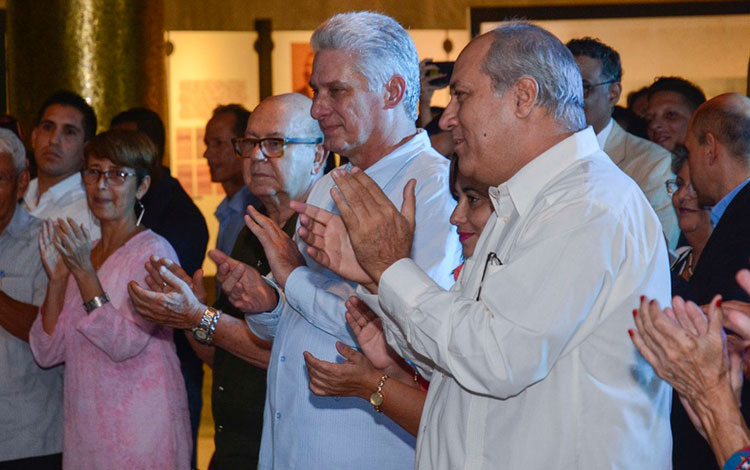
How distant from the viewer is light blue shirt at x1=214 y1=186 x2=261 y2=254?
4.98 metres

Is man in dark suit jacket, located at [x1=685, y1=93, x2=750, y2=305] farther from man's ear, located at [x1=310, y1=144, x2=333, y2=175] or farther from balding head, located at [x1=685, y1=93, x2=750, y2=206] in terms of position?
man's ear, located at [x1=310, y1=144, x2=333, y2=175]

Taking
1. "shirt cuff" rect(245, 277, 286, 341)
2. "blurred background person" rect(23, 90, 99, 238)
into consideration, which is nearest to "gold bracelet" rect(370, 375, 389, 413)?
"shirt cuff" rect(245, 277, 286, 341)

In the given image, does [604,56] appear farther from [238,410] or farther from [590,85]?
[238,410]

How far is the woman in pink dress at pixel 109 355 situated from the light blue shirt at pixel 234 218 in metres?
1.22

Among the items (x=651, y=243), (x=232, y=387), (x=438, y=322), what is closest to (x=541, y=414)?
(x=438, y=322)

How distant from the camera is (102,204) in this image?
3.76m

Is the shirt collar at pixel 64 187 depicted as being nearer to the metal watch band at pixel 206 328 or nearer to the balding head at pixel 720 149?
the metal watch band at pixel 206 328

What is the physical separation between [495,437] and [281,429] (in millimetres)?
990

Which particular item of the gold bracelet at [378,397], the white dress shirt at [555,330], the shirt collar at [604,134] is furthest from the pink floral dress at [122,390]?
the shirt collar at [604,134]

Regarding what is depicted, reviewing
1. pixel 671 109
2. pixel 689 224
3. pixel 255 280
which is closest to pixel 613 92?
pixel 671 109

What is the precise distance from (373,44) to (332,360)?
882 mm

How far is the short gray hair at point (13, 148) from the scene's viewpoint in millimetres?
4039

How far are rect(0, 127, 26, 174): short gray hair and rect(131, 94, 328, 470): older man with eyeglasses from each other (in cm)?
107

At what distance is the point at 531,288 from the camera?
1800mm
